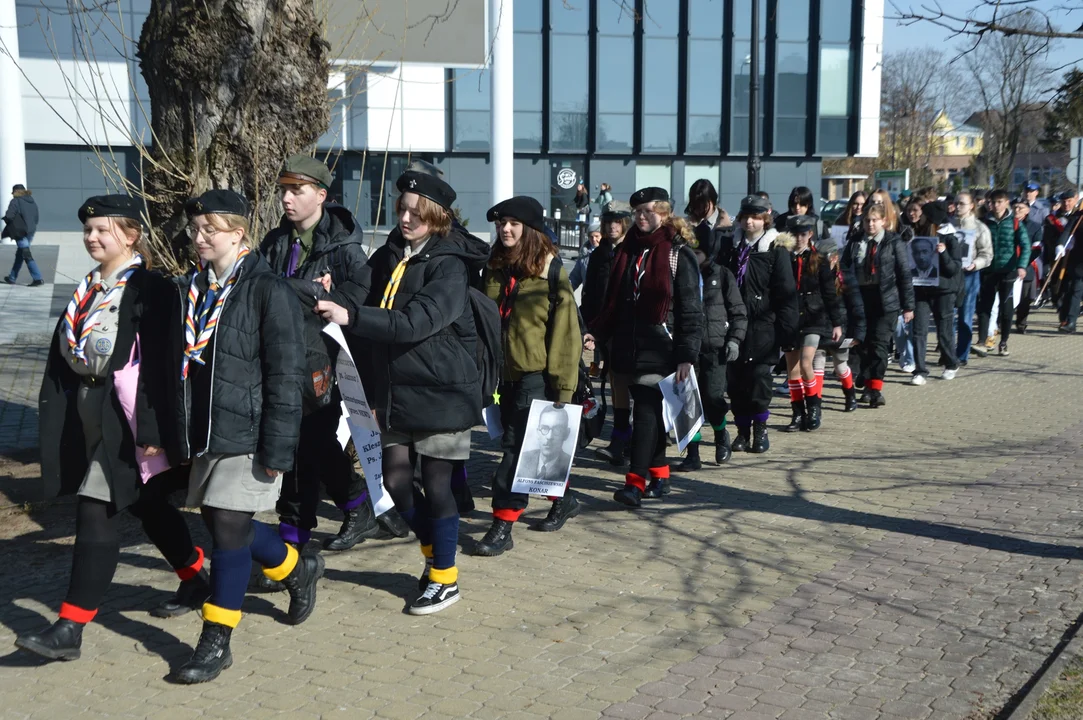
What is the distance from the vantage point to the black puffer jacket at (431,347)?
504cm

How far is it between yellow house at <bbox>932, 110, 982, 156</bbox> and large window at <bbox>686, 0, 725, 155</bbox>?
11.1 m

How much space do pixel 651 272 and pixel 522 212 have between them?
1281 millimetres

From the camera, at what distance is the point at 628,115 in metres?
44.2

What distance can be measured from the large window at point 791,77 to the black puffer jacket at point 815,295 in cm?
3639

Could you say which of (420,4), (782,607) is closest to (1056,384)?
(782,607)

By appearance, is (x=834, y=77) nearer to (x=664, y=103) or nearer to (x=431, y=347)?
(x=664, y=103)

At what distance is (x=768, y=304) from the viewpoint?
28.7 feet

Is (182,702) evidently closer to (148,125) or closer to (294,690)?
(294,690)

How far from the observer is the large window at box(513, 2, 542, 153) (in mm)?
42188

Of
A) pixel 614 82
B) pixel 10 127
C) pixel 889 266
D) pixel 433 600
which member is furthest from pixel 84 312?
pixel 614 82

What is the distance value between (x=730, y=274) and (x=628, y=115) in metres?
37.0

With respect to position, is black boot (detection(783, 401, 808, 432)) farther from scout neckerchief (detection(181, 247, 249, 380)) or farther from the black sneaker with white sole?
scout neckerchief (detection(181, 247, 249, 380))

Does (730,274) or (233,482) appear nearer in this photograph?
(233,482)

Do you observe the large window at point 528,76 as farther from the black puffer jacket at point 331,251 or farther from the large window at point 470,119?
the black puffer jacket at point 331,251
